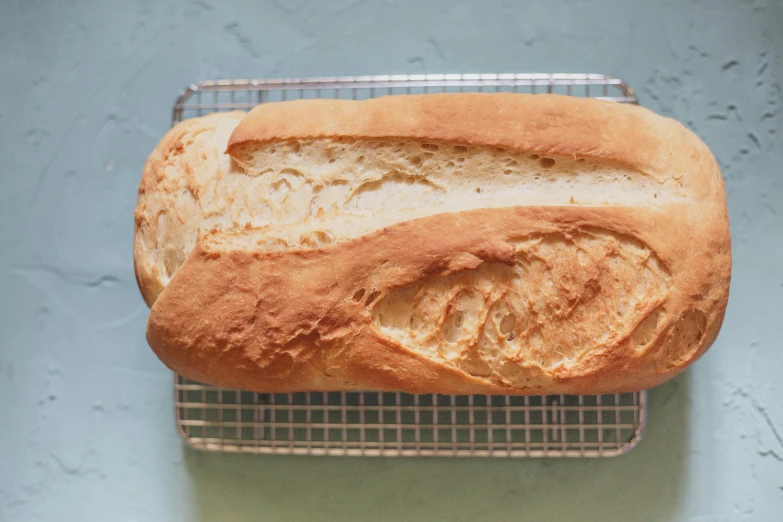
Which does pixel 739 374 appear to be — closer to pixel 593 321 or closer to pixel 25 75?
pixel 593 321

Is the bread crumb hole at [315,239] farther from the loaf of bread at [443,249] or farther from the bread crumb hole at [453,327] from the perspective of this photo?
the bread crumb hole at [453,327]

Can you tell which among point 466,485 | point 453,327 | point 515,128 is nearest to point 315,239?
point 453,327

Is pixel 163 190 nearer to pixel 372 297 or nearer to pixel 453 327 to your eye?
pixel 372 297

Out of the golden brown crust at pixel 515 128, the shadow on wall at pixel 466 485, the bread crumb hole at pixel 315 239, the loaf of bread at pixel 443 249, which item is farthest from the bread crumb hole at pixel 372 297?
the shadow on wall at pixel 466 485

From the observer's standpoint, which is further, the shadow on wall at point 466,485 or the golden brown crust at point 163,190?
the shadow on wall at point 466,485

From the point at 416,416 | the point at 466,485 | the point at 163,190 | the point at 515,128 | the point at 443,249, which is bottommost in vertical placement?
the point at 466,485

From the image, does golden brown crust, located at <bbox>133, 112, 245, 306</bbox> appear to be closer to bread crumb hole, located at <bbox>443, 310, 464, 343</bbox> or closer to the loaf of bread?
the loaf of bread
